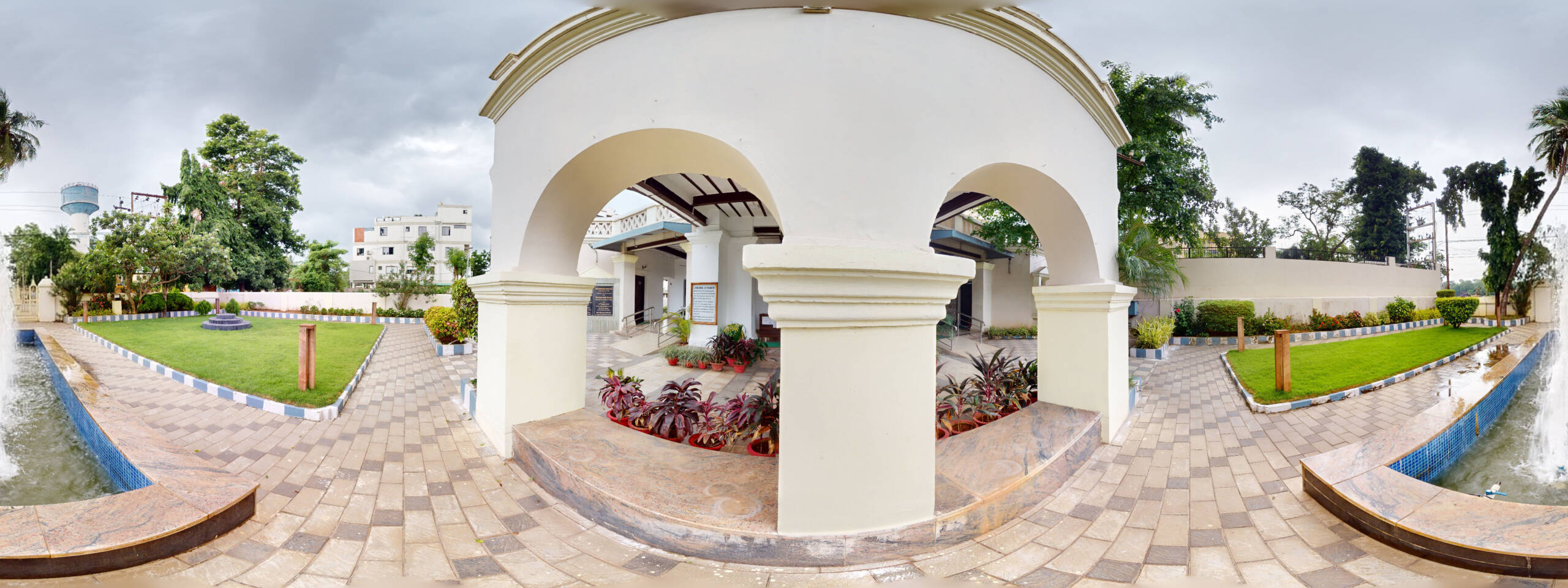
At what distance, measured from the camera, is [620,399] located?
3967mm

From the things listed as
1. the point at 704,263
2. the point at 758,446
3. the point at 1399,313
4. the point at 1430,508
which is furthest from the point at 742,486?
the point at 1399,313

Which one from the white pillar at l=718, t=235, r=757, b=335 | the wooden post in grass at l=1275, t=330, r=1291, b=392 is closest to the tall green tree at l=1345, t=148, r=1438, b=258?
the wooden post in grass at l=1275, t=330, r=1291, b=392

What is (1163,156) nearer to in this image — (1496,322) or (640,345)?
(1496,322)

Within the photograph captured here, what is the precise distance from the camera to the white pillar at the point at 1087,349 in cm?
381

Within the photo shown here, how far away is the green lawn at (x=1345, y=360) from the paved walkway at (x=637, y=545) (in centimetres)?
67

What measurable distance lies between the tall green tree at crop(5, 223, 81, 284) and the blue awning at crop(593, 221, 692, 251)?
11.8 metres

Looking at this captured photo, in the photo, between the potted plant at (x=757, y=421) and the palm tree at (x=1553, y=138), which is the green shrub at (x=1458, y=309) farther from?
the potted plant at (x=757, y=421)

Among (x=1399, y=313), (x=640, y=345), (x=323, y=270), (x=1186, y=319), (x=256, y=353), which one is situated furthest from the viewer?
→ (x=323, y=270)

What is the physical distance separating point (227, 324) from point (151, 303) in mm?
7037

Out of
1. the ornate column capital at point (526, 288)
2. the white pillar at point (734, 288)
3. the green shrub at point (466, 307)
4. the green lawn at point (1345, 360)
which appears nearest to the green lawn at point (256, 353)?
the green shrub at point (466, 307)

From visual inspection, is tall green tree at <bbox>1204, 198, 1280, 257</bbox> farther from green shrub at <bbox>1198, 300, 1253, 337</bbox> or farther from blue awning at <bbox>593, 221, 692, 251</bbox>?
blue awning at <bbox>593, 221, 692, 251</bbox>

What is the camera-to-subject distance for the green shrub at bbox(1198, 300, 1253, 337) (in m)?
9.94

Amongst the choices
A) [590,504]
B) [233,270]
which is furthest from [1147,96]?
[233,270]

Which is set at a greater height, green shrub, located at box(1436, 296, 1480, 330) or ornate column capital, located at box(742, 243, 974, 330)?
ornate column capital, located at box(742, 243, 974, 330)
